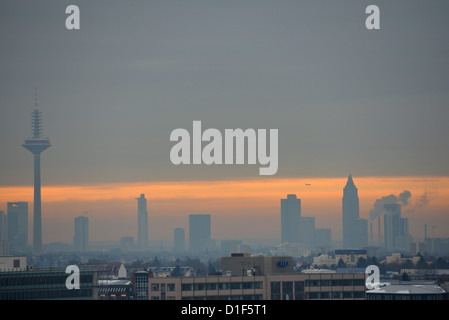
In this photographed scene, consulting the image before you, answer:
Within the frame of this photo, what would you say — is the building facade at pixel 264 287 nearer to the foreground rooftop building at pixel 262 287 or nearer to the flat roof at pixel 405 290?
the foreground rooftop building at pixel 262 287

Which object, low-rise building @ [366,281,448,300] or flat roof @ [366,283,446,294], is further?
flat roof @ [366,283,446,294]

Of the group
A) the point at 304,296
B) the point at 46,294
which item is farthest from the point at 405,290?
the point at 46,294

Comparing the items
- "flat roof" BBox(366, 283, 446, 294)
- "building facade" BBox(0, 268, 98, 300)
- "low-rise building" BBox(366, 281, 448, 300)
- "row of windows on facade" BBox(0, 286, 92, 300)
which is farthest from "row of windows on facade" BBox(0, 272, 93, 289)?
"flat roof" BBox(366, 283, 446, 294)

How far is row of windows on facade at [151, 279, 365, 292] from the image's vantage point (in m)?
112

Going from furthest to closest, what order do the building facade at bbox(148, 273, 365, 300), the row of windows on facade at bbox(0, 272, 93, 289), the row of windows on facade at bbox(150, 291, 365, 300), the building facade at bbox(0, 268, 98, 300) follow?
the row of windows on facade at bbox(0, 272, 93, 289), the building facade at bbox(0, 268, 98, 300), the row of windows on facade at bbox(150, 291, 365, 300), the building facade at bbox(148, 273, 365, 300)

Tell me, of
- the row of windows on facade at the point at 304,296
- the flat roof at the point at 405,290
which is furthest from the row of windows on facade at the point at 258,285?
the flat roof at the point at 405,290

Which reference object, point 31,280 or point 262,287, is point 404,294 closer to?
point 262,287

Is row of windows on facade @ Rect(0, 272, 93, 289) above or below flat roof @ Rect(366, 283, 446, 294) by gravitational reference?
above

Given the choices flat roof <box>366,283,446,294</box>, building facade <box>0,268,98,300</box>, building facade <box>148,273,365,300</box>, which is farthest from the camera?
flat roof <box>366,283,446,294</box>

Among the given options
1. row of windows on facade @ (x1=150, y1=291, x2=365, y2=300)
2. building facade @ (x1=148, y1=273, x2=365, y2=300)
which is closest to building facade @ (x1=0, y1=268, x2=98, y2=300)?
building facade @ (x1=148, y1=273, x2=365, y2=300)

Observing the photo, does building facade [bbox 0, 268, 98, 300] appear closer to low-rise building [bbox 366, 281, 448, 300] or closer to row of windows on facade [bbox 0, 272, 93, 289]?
row of windows on facade [bbox 0, 272, 93, 289]

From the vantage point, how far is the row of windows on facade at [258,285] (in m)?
112
